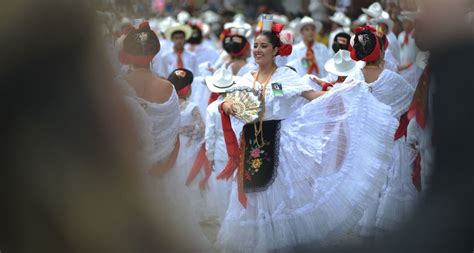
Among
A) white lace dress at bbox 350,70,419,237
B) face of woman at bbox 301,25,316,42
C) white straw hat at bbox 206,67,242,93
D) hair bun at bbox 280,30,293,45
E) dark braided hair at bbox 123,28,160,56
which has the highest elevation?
dark braided hair at bbox 123,28,160,56

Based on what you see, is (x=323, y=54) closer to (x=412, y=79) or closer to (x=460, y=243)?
(x=412, y=79)

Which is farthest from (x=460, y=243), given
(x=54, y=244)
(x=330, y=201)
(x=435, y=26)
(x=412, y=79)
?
(x=412, y=79)

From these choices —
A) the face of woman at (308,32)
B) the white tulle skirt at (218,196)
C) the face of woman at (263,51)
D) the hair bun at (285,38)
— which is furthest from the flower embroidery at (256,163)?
the face of woman at (308,32)

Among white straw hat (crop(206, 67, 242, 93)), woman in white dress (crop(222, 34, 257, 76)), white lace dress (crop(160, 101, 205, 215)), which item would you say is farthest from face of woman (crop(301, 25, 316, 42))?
white straw hat (crop(206, 67, 242, 93))

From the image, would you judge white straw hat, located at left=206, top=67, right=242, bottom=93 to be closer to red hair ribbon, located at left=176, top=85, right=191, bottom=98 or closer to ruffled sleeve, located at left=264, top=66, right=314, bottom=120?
ruffled sleeve, located at left=264, top=66, right=314, bottom=120

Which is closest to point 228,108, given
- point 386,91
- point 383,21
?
point 386,91

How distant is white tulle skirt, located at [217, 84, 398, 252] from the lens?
670 centimetres

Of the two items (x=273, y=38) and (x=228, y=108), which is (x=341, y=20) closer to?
(x=273, y=38)

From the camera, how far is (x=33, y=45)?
1.78 meters

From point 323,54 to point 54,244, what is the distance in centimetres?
1280

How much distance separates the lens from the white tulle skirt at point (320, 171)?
6.70 m

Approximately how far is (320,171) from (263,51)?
1.19 meters

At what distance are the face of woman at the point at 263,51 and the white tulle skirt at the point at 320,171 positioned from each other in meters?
0.55

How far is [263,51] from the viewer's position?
7148 mm
